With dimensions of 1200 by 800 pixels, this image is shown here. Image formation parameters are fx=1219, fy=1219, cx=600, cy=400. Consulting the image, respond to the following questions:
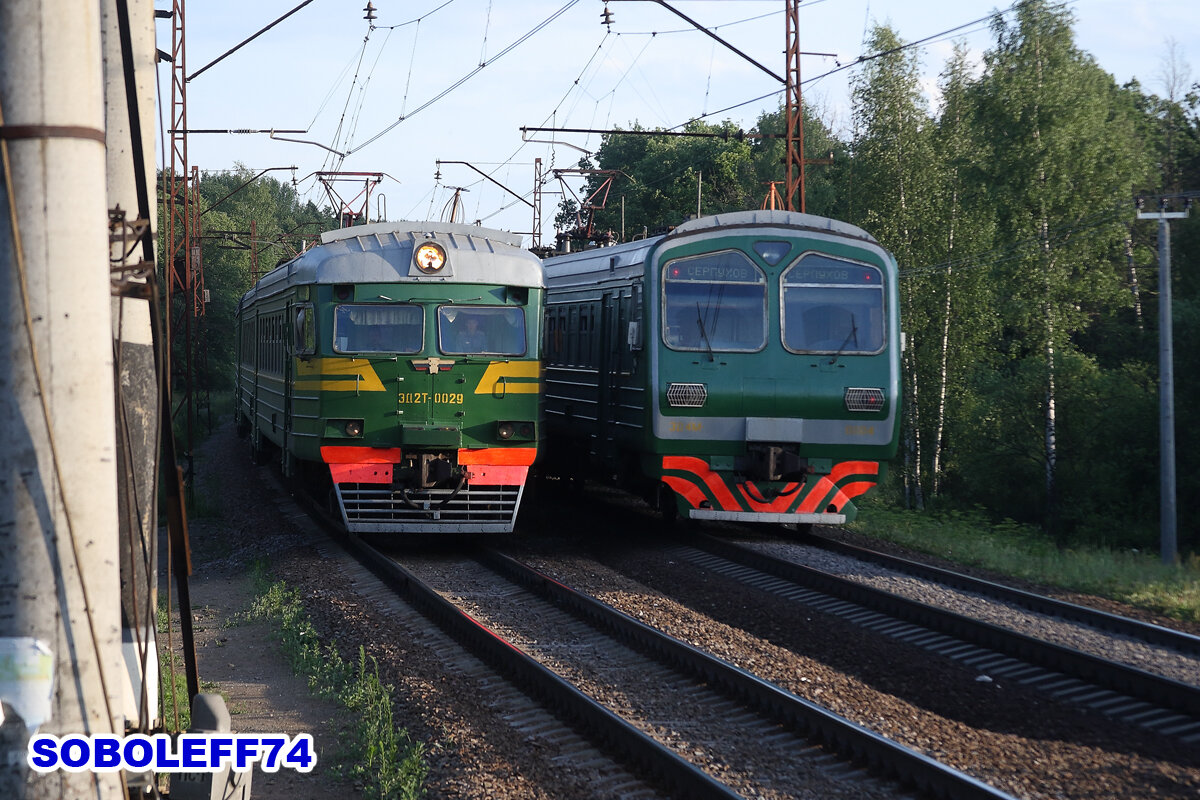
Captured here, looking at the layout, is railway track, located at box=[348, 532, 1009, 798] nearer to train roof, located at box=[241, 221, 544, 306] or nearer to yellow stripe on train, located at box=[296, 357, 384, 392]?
yellow stripe on train, located at box=[296, 357, 384, 392]

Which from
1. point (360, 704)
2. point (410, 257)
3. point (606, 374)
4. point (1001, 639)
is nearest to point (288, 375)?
point (410, 257)

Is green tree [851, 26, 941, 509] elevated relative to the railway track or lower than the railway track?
elevated

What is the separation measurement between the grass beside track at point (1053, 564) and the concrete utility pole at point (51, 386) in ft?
30.7

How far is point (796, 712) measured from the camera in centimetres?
665

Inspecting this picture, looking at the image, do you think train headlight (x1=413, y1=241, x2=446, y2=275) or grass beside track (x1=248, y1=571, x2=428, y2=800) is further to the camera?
train headlight (x1=413, y1=241, x2=446, y2=275)

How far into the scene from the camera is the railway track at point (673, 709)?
5727 millimetres

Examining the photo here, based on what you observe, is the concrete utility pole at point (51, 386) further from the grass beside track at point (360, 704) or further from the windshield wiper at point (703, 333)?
the windshield wiper at point (703, 333)

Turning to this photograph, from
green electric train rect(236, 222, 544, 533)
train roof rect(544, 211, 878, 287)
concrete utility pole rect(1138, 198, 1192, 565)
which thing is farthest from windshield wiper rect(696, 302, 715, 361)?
concrete utility pole rect(1138, 198, 1192, 565)

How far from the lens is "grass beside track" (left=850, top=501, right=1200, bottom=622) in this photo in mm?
10719

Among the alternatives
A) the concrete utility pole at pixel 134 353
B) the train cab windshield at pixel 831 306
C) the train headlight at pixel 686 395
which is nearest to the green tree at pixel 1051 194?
the train cab windshield at pixel 831 306

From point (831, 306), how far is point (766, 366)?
0.99m

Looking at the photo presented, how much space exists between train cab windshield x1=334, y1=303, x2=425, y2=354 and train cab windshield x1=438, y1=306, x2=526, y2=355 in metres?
0.25

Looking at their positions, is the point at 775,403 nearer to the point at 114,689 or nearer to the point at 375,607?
the point at 375,607

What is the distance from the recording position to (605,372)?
15086mm
